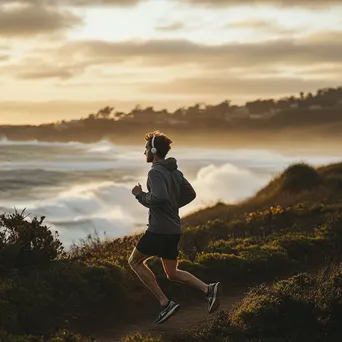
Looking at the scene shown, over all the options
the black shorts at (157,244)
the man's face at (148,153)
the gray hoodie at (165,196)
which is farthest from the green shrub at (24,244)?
the man's face at (148,153)

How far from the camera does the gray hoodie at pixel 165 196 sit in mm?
9617

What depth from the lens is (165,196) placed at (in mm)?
9625

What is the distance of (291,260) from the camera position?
15469mm

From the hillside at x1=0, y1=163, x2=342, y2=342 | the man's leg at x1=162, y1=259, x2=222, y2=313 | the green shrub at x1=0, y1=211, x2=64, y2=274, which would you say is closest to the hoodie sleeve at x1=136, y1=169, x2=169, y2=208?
the man's leg at x1=162, y1=259, x2=222, y2=313

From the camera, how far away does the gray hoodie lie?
9.62m

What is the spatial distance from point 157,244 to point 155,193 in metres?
0.69

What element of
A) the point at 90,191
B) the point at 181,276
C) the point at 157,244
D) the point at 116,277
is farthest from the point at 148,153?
the point at 90,191

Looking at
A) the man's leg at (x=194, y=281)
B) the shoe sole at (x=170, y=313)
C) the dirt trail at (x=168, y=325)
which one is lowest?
the dirt trail at (x=168, y=325)

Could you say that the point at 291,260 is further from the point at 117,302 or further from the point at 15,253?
the point at 15,253

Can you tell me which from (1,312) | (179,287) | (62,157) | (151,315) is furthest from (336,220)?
(62,157)

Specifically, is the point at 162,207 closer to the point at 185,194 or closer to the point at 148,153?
the point at 185,194

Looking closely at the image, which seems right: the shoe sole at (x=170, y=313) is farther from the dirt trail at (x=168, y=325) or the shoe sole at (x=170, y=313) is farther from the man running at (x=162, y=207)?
the dirt trail at (x=168, y=325)

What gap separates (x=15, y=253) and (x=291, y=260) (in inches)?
247

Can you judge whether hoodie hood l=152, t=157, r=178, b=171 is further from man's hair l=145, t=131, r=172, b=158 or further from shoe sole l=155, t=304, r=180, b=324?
shoe sole l=155, t=304, r=180, b=324
